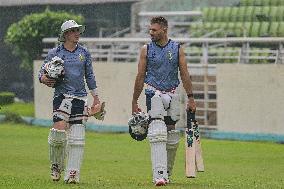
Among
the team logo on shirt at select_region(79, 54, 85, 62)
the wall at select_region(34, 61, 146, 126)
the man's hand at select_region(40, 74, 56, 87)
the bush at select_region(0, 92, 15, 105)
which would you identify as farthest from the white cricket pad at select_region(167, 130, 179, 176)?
the bush at select_region(0, 92, 15, 105)

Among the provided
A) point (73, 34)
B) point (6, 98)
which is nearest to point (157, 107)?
point (73, 34)

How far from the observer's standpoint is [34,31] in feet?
→ 125

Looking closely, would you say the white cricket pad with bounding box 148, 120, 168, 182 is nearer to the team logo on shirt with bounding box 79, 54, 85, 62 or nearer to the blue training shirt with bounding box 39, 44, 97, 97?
the blue training shirt with bounding box 39, 44, 97, 97

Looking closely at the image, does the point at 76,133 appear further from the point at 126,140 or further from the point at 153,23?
the point at 126,140

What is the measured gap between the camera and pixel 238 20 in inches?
1436

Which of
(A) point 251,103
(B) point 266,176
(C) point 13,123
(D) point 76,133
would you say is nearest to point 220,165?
(B) point 266,176

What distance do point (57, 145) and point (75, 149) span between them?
10.4 inches

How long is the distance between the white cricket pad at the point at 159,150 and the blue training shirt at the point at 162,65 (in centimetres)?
53

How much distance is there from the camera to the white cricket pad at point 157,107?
14992mm

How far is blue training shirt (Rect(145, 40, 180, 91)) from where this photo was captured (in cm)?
1509

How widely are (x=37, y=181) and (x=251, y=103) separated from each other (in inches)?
520

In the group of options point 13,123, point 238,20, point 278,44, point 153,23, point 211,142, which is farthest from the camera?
point 238,20

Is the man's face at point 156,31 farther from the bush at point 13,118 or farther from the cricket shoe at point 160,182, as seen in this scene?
the bush at point 13,118

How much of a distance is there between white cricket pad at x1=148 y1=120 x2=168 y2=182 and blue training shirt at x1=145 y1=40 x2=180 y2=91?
1.75ft
